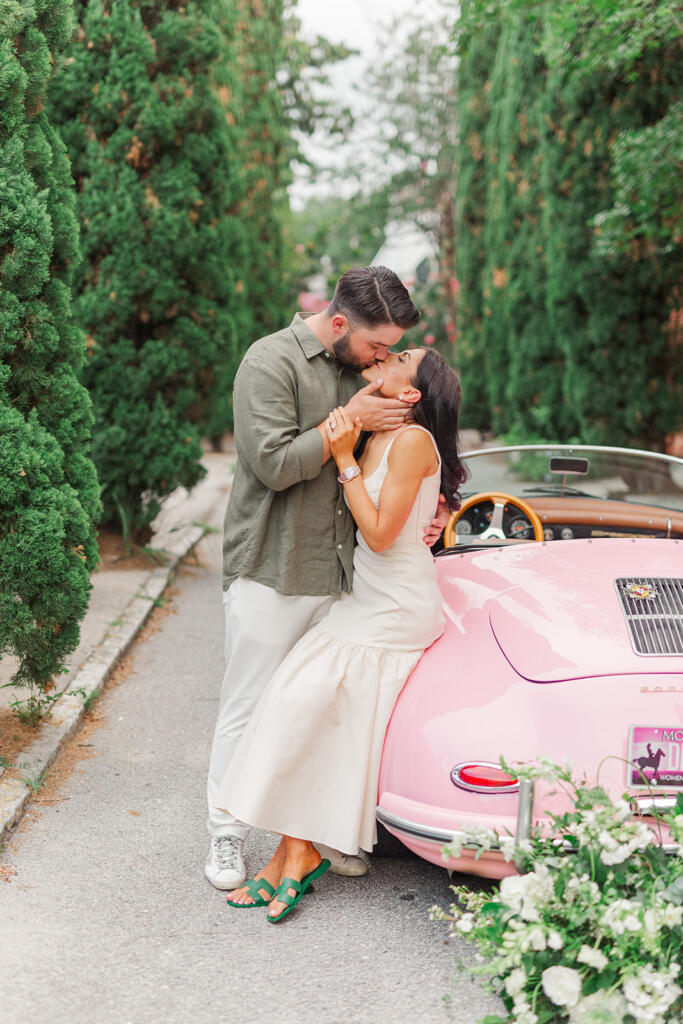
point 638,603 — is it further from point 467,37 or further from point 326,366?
point 467,37

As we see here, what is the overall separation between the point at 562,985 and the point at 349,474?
1608 mm

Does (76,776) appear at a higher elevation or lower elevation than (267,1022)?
lower

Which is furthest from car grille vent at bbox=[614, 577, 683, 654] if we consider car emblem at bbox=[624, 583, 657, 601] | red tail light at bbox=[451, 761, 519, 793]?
red tail light at bbox=[451, 761, 519, 793]

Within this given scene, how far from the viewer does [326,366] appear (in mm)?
3428

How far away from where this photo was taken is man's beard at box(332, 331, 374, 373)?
3.31m

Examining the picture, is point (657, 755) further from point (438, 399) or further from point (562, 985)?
point (438, 399)

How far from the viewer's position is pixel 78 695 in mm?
5223

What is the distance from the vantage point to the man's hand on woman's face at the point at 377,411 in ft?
10.7

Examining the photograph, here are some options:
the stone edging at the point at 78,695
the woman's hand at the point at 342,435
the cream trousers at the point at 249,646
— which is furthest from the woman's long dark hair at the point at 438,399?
the stone edging at the point at 78,695

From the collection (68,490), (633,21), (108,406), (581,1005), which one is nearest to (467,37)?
(633,21)

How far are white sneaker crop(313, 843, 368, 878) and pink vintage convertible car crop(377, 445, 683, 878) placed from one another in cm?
55

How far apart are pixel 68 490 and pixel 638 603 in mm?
2512

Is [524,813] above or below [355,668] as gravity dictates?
below

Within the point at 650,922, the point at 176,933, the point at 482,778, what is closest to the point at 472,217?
the point at 482,778
